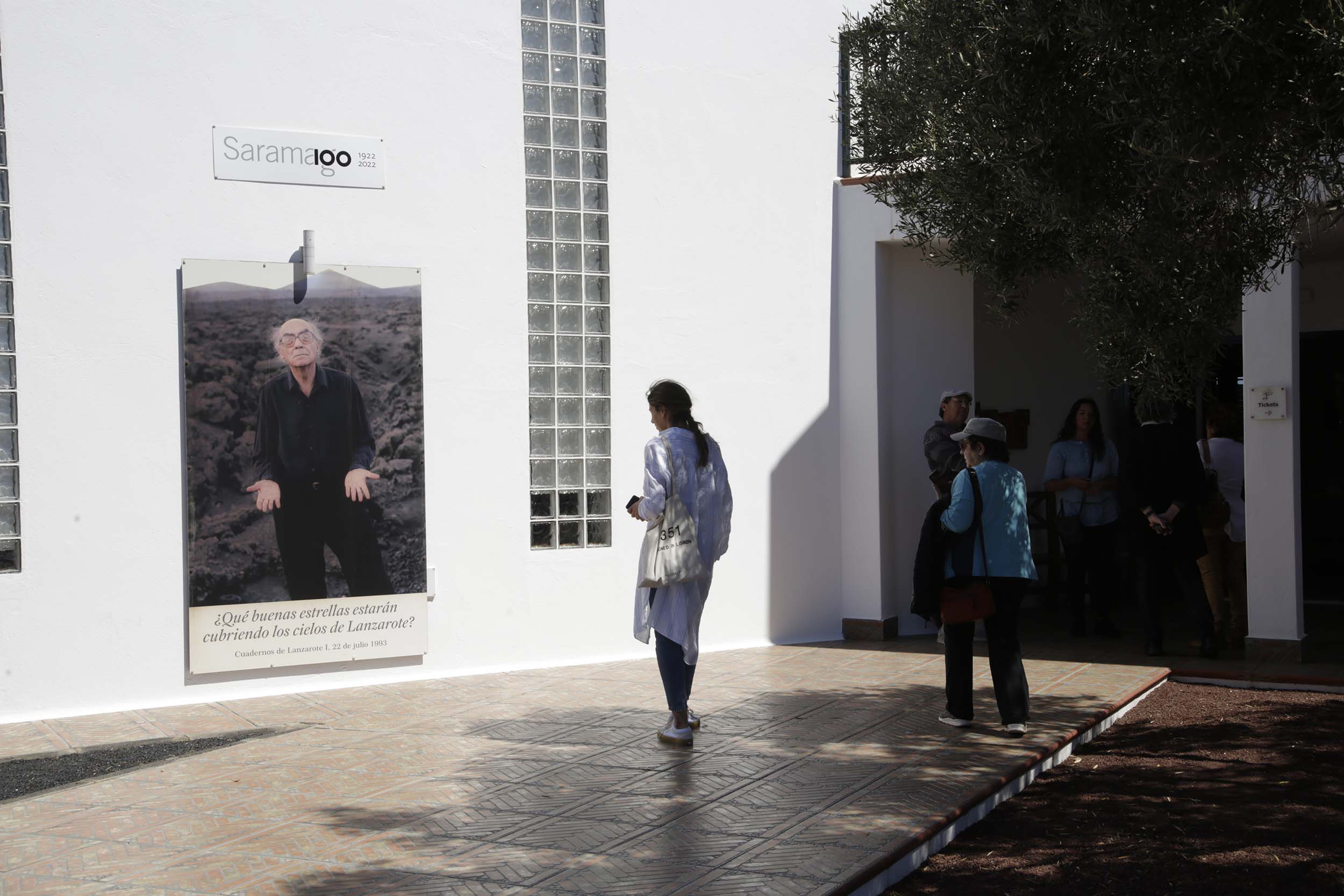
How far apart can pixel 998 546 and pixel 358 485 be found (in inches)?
176

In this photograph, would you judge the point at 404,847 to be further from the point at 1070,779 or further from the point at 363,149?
the point at 363,149

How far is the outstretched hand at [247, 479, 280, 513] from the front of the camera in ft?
29.1

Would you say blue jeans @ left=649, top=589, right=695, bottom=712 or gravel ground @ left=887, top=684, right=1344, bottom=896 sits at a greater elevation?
blue jeans @ left=649, top=589, right=695, bottom=712

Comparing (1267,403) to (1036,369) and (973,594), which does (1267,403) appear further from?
(1036,369)

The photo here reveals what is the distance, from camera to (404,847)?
5.46 meters

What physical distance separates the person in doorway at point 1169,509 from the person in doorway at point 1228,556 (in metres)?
0.42

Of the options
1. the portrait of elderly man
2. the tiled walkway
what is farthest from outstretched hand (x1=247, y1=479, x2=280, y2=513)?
the tiled walkway

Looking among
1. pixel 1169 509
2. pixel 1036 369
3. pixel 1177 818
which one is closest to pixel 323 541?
pixel 1177 818

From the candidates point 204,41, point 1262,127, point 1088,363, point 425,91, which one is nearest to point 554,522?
point 425,91

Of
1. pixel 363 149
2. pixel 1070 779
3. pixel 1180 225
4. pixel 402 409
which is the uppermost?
pixel 363 149

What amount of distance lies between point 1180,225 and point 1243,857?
2650 millimetres

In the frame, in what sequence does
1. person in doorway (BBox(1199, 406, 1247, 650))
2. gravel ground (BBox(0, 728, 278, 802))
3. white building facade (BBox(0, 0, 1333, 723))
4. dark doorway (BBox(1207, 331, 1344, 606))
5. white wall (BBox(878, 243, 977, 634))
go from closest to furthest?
1. gravel ground (BBox(0, 728, 278, 802))
2. white building facade (BBox(0, 0, 1333, 723))
3. person in doorway (BBox(1199, 406, 1247, 650))
4. white wall (BBox(878, 243, 977, 634))
5. dark doorway (BBox(1207, 331, 1344, 606))

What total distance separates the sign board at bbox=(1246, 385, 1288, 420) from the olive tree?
2594 mm

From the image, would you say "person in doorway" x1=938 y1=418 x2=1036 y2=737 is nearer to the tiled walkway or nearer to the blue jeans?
the tiled walkway
